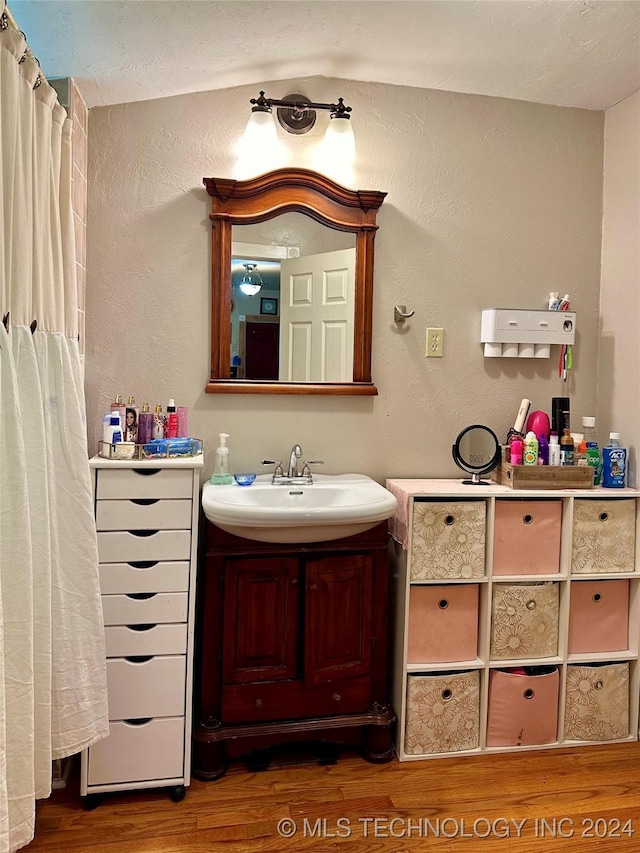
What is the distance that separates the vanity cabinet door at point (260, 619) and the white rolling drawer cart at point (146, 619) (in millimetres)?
135

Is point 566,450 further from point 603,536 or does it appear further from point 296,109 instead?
point 296,109

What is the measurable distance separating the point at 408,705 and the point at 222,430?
1127 mm

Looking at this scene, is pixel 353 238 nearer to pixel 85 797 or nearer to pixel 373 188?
pixel 373 188

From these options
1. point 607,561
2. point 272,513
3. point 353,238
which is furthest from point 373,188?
point 607,561

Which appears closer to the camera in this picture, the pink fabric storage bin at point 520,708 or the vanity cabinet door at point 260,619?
the vanity cabinet door at point 260,619

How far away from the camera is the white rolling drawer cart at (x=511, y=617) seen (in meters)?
2.16

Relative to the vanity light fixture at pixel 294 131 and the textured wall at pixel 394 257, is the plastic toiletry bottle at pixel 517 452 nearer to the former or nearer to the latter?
the textured wall at pixel 394 257

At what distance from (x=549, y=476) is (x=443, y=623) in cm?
62

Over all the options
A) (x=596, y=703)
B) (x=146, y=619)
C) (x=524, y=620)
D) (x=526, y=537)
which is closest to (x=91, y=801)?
(x=146, y=619)

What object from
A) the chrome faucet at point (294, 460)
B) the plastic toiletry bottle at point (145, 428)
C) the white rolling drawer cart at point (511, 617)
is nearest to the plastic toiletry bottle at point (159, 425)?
the plastic toiletry bottle at point (145, 428)

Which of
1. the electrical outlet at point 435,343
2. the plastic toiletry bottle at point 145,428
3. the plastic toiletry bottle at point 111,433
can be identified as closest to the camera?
the plastic toiletry bottle at point 111,433

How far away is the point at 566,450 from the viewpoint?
2.31 m

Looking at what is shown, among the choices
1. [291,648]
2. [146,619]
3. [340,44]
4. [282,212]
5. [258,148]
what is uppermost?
[340,44]

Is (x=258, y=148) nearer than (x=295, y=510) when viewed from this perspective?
No
